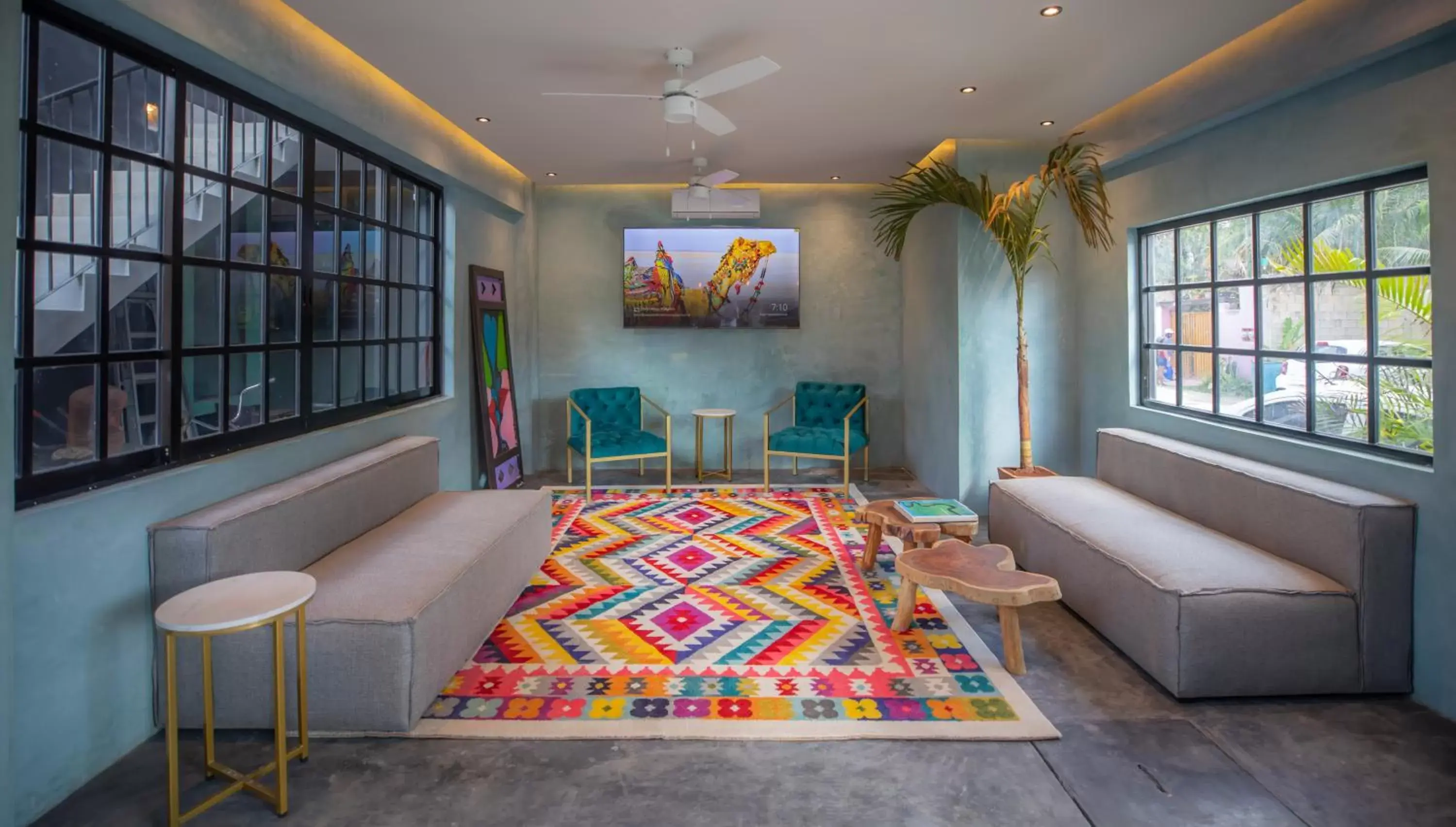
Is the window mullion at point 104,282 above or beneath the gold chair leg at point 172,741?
above

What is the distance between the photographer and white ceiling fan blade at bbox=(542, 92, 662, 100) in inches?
163

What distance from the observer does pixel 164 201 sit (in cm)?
295

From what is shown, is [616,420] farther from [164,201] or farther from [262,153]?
[164,201]

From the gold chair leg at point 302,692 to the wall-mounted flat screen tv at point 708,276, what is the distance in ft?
17.6

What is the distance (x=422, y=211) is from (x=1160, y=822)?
5335 mm

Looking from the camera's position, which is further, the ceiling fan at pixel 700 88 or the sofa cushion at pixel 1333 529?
the ceiling fan at pixel 700 88

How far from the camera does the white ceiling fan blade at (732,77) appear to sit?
3.37 metres

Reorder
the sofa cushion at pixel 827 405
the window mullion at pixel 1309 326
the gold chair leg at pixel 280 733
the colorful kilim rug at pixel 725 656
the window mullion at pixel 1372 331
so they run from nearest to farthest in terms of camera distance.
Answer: the gold chair leg at pixel 280 733 → the colorful kilim rug at pixel 725 656 → the window mullion at pixel 1372 331 → the window mullion at pixel 1309 326 → the sofa cushion at pixel 827 405

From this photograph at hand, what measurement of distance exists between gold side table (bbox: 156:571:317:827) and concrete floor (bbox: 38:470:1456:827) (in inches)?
2.5

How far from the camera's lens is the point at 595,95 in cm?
427

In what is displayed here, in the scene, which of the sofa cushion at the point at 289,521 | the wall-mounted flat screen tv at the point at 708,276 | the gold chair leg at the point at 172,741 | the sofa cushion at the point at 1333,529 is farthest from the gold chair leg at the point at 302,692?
the wall-mounted flat screen tv at the point at 708,276

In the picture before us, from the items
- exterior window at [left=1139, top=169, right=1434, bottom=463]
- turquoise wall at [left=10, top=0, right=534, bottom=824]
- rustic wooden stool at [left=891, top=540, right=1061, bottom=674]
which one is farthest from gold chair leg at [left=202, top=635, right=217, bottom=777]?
exterior window at [left=1139, top=169, right=1434, bottom=463]

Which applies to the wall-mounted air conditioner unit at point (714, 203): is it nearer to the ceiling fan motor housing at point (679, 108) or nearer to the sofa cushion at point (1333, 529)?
the ceiling fan motor housing at point (679, 108)

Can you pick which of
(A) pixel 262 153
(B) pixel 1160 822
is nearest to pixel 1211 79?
(B) pixel 1160 822
